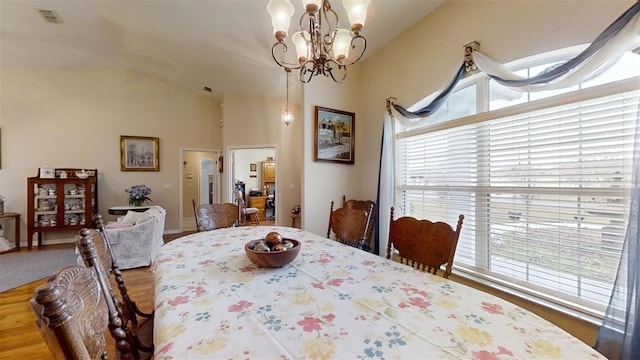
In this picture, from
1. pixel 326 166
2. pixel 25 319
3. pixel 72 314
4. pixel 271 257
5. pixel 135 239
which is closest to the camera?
pixel 72 314

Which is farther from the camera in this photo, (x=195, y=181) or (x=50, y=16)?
(x=195, y=181)

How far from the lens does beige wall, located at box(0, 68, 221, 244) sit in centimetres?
460

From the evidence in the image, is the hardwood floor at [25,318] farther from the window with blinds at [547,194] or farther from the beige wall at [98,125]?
the window with blinds at [547,194]

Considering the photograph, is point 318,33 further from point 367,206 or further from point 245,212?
point 245,212

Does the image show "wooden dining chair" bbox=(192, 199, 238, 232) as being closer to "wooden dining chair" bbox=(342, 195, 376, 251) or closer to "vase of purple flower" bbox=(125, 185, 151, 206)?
"wooden dining chair" bbox=(342, 195, 376, 251)

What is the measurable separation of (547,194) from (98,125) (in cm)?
696

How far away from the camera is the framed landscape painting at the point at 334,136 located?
3355mm

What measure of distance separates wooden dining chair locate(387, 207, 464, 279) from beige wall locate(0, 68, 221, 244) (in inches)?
220

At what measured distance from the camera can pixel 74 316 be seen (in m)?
0.65

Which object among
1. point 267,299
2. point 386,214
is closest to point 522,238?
point 386,214

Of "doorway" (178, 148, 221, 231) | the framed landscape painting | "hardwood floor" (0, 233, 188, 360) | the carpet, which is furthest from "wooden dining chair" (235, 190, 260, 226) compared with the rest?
the carpet

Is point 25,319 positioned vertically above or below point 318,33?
below

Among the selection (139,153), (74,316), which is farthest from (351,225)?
(139,153)

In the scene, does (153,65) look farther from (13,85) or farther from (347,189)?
(347,189)
